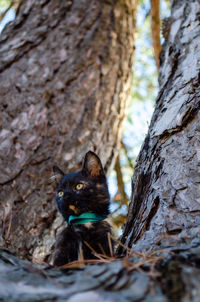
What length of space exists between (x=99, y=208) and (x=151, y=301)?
1.22 meters

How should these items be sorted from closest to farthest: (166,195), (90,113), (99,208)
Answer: (166,195) → (99,208) → (90,113)

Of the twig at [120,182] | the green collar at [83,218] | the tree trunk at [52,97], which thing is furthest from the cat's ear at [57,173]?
the twig at [120,182]

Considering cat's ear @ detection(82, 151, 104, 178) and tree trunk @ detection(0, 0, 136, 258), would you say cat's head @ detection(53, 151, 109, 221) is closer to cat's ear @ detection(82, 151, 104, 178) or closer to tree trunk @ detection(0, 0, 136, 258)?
cat's ear @ detection(82, 151, 104, 178)

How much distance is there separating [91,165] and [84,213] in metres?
0.38

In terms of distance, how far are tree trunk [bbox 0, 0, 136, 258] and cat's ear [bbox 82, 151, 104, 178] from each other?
0.46 metres

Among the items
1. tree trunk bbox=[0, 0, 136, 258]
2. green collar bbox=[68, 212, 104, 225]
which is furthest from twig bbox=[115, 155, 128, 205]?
green collar bbox=[68, 212, 104, 225]

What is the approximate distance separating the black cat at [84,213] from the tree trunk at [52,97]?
0.37m

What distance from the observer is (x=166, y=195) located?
121 cm

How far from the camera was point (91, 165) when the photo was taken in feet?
6.73

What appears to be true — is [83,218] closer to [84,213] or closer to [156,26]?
[84,213]

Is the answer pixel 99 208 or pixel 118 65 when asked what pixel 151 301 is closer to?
pixel 99 208

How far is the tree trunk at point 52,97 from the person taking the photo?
220 cm

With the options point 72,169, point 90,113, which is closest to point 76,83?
point 90,113

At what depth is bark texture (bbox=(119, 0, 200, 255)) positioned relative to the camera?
106cm
